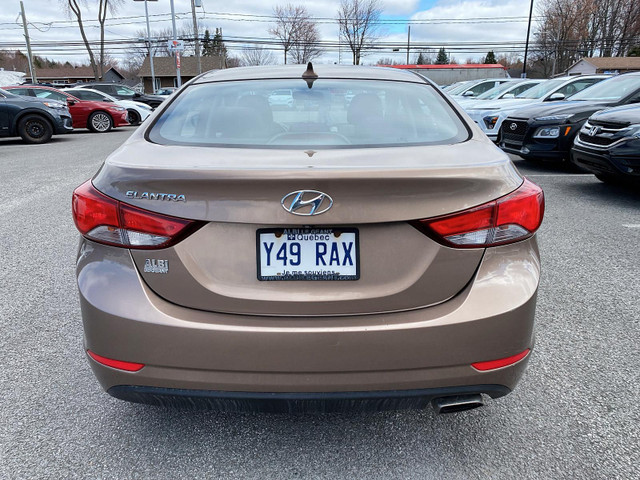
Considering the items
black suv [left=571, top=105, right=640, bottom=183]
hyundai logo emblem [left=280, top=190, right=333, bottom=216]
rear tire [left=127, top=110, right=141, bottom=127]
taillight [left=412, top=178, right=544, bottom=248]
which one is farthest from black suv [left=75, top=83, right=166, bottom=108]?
taillight [left=412, top=178, right=544, bottom=248]

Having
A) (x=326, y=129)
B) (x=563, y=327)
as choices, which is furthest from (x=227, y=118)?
(x=563, y=327)

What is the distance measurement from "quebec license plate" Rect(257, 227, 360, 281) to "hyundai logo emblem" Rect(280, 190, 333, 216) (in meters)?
0.07

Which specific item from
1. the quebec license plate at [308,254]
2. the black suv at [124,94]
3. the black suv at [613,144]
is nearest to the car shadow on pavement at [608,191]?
Result: the black suv at [613,144]

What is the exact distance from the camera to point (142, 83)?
223ft

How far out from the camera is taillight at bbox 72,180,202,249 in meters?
1.59

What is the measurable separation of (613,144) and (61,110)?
12806mm

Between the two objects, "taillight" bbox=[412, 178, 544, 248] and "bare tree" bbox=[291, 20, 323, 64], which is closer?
"taillight" bbox=[412, 178, 544, 248]

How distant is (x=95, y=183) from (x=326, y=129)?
0.97 metres

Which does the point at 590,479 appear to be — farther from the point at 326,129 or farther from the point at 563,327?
the point at 326,129

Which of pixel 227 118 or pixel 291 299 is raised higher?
pixel 227 118

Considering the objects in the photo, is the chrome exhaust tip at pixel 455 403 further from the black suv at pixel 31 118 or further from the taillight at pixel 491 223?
the black suv at pixel 31 118

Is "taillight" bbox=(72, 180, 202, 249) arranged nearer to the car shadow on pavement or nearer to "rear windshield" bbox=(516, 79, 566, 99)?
the car shadow on pavement

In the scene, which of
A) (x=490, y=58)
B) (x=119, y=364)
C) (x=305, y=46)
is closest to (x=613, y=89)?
(x=119, y=364)

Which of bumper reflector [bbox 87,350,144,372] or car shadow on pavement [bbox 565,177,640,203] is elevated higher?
bumper reflector [bbox 87,350,144,372]
